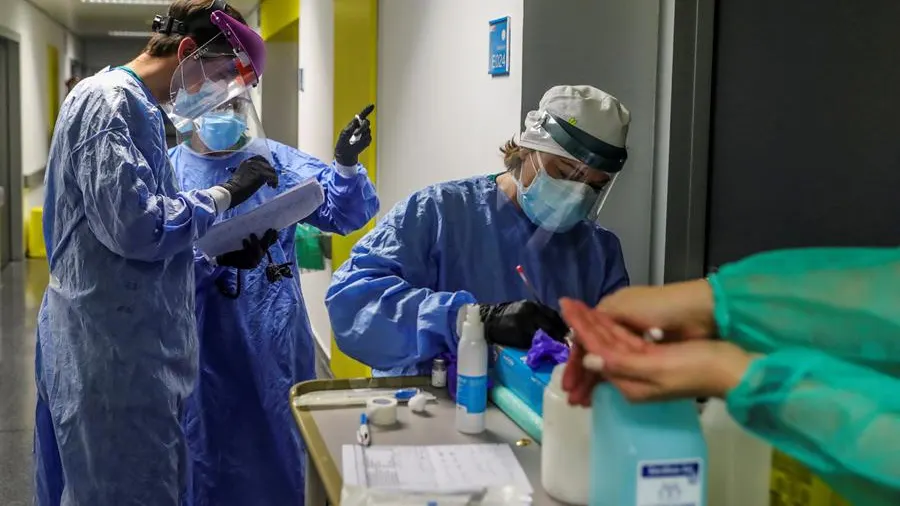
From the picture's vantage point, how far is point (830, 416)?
30.6 inches

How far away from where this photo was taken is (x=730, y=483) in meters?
1.07

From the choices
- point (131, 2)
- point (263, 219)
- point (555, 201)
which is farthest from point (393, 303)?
point (131, 2)

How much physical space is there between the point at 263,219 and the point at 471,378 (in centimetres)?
106

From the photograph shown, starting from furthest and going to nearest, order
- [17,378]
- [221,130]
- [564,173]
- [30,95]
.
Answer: [30,95] → [17,378] → [221,130] → [564,173]

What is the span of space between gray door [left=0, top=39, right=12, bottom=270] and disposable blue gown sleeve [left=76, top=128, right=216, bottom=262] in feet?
21.4

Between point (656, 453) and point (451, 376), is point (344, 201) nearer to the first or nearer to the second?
point (451, 376)

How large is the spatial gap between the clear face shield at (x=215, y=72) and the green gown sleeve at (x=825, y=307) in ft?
5.21

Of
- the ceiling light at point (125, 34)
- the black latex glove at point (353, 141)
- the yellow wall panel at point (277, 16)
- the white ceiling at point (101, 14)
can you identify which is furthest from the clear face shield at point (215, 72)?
the ceiling light at point (125, 34)

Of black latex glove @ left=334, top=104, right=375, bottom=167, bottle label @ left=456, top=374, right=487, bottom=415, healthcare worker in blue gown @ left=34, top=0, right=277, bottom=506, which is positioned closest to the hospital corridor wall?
black latex glove @ left=334, top=104, right=375, bottom=167

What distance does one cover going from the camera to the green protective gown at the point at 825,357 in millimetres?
771

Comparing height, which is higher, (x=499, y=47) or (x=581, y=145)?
(x=499, y=47)

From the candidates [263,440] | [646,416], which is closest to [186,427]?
[263,440]

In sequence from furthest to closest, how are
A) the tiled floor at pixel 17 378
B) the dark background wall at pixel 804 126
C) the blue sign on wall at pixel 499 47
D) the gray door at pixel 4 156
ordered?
the gray door at pixel 4 156, the tiled floor at pixel 17 378, the blue sign on wall at pixel 499 47, the dark background wall at pixel 804 126

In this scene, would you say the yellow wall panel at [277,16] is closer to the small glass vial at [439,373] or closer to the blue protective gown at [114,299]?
the blue protective gown at [114,299]
